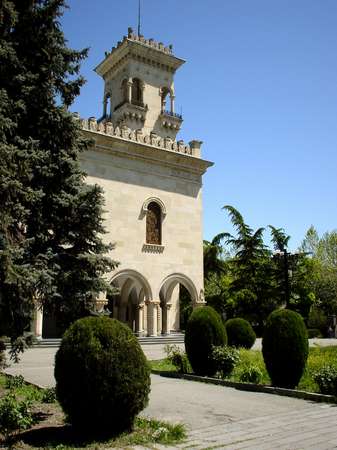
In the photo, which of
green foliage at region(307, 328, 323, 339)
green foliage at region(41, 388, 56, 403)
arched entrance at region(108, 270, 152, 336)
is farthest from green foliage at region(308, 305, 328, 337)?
green foliage at region(41, 388, 56, 403)

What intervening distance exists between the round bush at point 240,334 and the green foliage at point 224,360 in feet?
25.8

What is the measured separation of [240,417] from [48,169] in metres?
7.44

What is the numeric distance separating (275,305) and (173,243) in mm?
11548

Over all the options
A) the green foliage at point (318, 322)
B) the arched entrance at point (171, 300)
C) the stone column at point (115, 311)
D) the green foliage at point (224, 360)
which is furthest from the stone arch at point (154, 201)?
the green foliage at point (318, 322)

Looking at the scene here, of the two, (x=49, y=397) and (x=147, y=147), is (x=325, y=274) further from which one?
(x=49, y=397)

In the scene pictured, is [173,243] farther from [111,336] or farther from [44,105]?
[111,336]

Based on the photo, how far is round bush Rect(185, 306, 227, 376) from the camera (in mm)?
12461

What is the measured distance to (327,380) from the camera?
31.0 feet

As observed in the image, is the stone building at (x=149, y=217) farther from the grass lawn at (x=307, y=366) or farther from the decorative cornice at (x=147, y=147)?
the grass lawn at (x=307, y=366)

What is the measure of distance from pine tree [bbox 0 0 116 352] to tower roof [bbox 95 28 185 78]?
76.2 feet

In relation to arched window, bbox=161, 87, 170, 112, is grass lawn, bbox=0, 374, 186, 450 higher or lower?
lower

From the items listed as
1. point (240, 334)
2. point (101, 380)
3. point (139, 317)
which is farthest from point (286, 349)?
point (139, 317)

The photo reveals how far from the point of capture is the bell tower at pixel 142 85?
33844 mm

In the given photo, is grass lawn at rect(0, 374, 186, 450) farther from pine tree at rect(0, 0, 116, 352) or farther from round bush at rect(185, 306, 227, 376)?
round bush at rect(185, 306, 227, 376)
